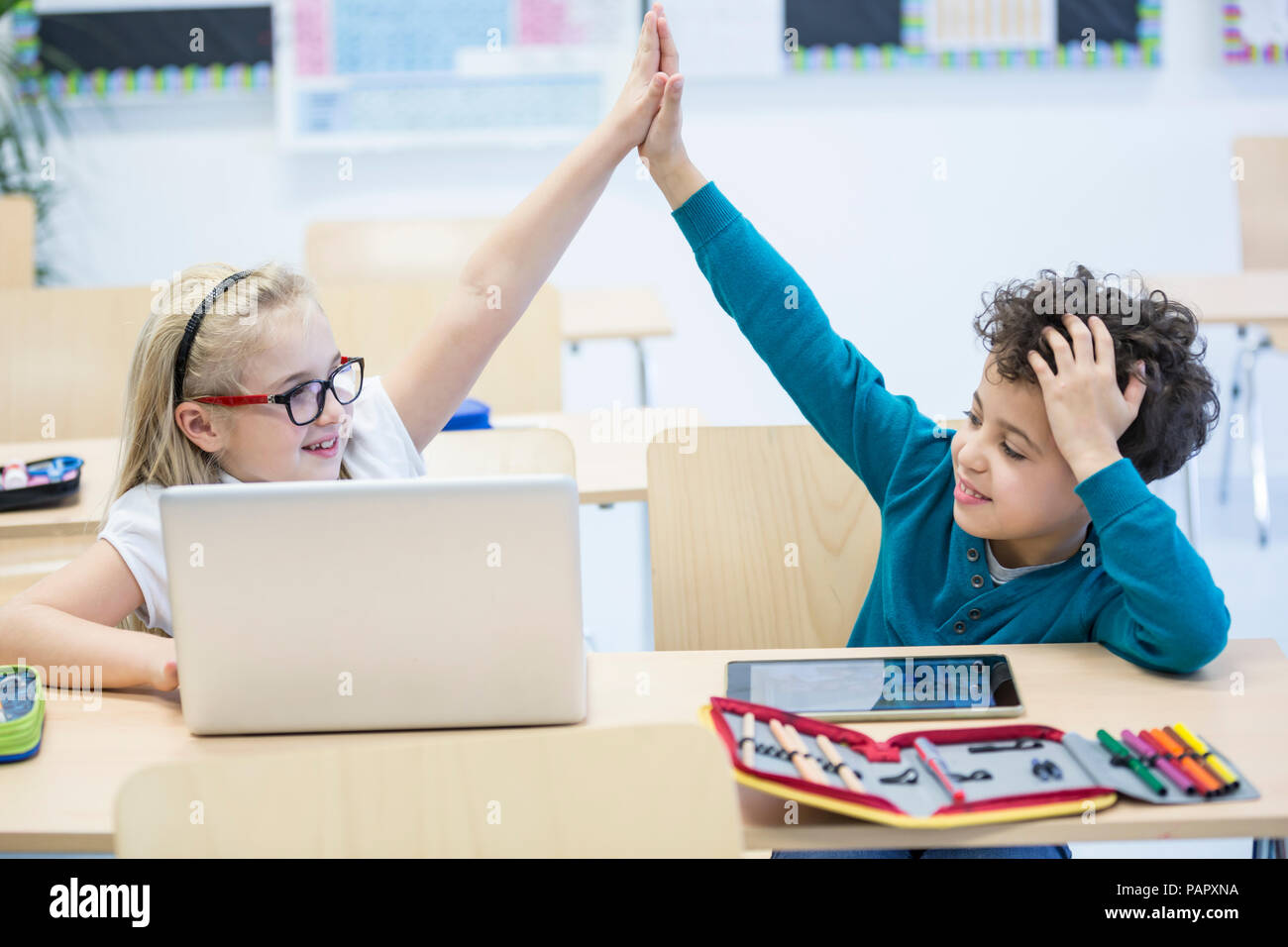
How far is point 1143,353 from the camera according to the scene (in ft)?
4.05

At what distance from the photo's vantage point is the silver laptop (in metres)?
0.93

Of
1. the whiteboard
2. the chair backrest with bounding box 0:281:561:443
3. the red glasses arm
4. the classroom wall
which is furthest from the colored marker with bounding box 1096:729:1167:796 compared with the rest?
the whiteboard

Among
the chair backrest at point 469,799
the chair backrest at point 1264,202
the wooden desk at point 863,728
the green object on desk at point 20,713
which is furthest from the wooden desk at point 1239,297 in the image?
the green object on desk at point 20,713

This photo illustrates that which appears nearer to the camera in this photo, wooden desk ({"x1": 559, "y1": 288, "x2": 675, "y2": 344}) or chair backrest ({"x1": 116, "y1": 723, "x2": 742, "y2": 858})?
chair backrest ({"x1": 116, "y1": 723, "x2": 742, "y2": 858})

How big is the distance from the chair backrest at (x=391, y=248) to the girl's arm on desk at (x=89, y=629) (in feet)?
6.27

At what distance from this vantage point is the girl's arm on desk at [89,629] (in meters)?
1.14

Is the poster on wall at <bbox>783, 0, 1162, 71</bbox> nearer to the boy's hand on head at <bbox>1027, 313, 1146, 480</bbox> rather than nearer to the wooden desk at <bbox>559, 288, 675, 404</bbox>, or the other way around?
the wooden desk at <bbox>559, 288, 675, 404</bbox>

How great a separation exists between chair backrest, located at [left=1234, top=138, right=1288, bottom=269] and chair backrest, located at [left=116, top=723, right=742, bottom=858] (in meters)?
3.09

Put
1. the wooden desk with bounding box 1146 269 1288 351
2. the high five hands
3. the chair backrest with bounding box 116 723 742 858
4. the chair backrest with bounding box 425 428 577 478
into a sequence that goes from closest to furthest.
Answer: the chair backrest with bounding box 116 723 742 858 < the high five hands < the chair backrest with bounding box 425 428 577 478 < the wooden desk with bounding box 1146 269 1288 351

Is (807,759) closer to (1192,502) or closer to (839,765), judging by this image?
(839,765)

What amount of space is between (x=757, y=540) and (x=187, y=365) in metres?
0.69

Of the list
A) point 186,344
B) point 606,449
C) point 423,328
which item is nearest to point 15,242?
point 423,328
